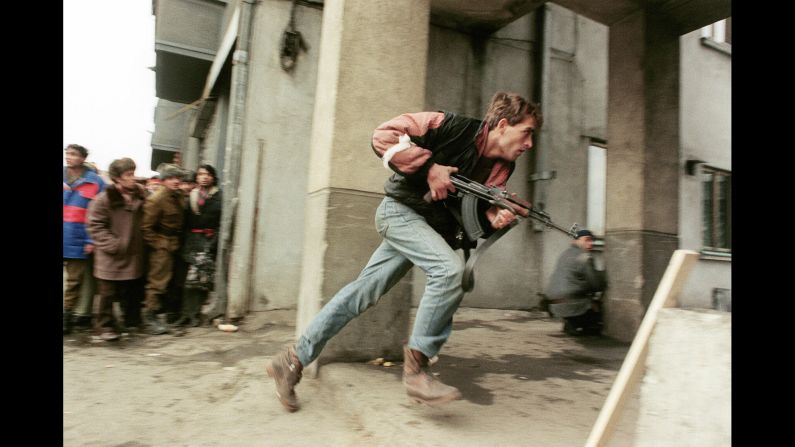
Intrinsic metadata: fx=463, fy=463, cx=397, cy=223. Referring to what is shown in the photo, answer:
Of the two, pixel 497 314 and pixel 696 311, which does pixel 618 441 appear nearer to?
pixel 696 311

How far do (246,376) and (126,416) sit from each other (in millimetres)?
815

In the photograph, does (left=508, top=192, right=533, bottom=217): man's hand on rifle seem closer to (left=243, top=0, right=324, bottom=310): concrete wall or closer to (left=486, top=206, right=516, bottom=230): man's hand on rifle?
(left=486, top=206, right=516, bottom=230): man's hand on rifle

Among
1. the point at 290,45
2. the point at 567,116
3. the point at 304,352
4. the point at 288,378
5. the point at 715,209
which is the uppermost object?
the point at 290,45

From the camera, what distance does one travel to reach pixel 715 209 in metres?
8.52

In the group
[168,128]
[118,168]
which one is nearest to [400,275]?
[118,168]

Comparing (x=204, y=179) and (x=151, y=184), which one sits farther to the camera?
(x=151, y=184)

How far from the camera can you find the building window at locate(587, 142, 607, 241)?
765 cm

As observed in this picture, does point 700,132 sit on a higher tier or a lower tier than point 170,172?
higher

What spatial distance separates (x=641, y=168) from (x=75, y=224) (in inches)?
247

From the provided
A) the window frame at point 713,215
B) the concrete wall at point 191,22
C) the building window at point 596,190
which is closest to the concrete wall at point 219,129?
the concrete wall at point 191,22

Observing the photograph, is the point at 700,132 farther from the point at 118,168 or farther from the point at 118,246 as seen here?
the point at 118,246

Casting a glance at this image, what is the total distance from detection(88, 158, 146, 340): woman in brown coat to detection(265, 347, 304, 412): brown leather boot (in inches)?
112

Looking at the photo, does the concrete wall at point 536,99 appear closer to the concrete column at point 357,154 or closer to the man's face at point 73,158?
the concrete column at point 357,154
